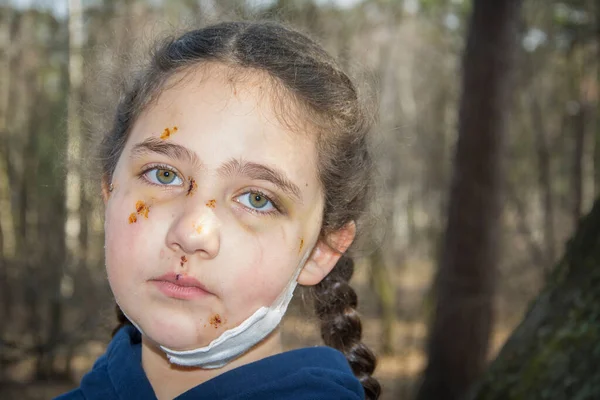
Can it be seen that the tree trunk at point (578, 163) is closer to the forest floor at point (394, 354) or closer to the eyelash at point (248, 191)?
the forest floor at point (394, 354)

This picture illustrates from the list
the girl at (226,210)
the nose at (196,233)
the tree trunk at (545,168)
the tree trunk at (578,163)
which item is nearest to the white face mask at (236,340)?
the girl at (226,210)

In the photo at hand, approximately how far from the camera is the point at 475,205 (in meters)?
7.42

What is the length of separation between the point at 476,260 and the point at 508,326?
6.64 m

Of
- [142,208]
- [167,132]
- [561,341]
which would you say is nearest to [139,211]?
[142,208]

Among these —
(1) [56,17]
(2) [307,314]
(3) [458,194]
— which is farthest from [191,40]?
(1) [56,17]

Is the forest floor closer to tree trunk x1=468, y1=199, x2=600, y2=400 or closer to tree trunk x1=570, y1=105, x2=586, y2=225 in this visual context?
tree trunk x1=570, y1=105, x2=586, y2=225

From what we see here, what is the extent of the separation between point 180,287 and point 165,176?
31 cm

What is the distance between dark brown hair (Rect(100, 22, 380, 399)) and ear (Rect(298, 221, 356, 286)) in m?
0.04

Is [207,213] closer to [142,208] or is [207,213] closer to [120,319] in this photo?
[142,208]

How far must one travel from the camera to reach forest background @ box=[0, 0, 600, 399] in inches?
295

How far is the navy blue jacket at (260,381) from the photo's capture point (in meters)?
1.80

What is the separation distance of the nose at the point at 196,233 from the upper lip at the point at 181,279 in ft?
0.20

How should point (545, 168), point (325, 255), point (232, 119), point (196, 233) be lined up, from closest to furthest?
1. point (196, 233)
2. point (232, 119)
3. point (325, 255)
4. point (545, 168)

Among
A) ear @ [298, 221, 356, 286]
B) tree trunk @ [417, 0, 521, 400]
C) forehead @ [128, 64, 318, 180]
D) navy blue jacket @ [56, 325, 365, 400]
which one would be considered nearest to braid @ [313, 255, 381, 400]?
ear @ [298, 221, 356, 286]
